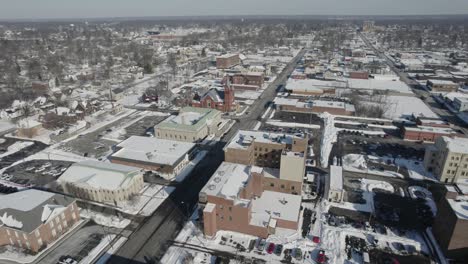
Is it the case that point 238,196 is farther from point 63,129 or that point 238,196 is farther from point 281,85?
point 281,85

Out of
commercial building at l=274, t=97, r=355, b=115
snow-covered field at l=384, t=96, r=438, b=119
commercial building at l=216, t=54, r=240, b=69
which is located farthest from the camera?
→ commercial building at l=216, t=54, r=240, b=69

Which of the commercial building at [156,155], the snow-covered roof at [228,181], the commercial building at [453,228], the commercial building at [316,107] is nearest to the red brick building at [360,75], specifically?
the commercial building at [316,107]

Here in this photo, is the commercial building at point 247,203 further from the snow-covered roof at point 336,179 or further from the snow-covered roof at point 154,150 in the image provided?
the snow-covered roof at point 154,150

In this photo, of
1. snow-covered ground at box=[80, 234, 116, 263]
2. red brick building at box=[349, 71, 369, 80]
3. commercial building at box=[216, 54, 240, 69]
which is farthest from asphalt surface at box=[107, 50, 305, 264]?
commercial building at box=[216, 54, 240, 69]

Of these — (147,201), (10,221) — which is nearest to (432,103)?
(147,201)

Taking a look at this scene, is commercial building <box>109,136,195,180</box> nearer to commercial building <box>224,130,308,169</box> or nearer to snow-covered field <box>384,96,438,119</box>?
commercial building <box>224,130,308,169</box>

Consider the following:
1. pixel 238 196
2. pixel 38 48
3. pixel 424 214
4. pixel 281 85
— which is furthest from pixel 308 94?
pixel 38 48
